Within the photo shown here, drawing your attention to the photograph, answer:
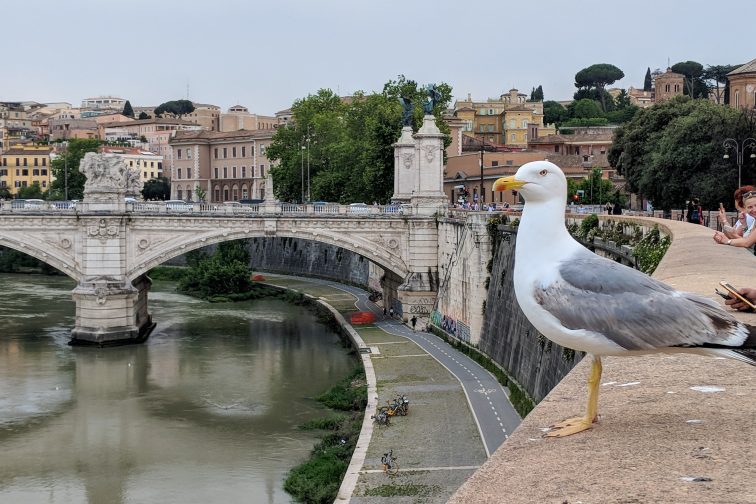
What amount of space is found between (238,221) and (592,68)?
8717 cm

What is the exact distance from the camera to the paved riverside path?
14.9m

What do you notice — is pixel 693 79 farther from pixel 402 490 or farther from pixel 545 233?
pixel 545 233

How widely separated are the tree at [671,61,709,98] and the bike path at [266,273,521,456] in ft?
182

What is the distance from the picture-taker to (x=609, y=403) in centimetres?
497

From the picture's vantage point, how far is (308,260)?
166 ft

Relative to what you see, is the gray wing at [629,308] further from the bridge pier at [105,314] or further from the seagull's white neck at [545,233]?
the bridge pier at [105,314]

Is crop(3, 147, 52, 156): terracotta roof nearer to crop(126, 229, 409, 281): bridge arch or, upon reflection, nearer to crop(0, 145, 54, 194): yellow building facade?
crop(0, 145, 54, 194): yellow building facade

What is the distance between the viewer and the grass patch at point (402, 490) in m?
14.3

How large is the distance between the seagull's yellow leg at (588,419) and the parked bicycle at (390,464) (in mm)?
10985

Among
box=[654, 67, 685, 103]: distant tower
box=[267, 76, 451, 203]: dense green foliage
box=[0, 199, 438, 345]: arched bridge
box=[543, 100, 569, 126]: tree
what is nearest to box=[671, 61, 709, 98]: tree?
box=[654, 67, 685, 103]: distant tower

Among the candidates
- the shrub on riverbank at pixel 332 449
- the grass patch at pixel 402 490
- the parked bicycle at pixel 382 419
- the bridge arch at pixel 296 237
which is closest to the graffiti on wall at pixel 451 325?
the bridge arch at pixel 296 237

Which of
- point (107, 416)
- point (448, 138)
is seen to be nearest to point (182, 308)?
point (448, 138)

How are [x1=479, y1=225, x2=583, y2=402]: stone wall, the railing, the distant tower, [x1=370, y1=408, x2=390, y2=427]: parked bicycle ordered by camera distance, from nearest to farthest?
1. [x1=479, y1=225, x2=583, y2=402]: stone wall
2. [x1=370, y1=408, x2=390, y2=427]: parked bicycle
3. the railing
4. the distant tower

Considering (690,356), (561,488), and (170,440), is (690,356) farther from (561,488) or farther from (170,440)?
(170,440)
